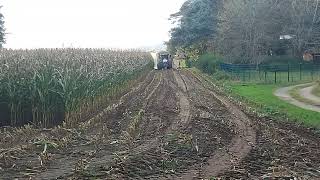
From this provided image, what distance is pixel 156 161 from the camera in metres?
11.1

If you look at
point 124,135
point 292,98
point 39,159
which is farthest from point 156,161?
point 292,98

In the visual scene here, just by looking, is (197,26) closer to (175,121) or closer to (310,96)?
(310,96)

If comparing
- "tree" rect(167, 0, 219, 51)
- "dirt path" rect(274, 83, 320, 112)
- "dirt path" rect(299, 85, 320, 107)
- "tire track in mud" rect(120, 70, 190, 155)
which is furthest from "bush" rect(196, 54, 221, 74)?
"tire track in mud" rect(120, 70, 190, 155)

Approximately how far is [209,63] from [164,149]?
43428 mm

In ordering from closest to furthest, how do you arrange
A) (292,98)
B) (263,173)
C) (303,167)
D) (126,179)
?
1. (126,179)
2. (263,173)
3. (303,167)
4. (292,98)

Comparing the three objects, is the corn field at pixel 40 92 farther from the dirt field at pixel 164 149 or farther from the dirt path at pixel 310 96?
the dirt path at pixel 310 96

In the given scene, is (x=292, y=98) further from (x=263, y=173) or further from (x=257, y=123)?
(x=263, y=173)

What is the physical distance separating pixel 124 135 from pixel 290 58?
4383cm

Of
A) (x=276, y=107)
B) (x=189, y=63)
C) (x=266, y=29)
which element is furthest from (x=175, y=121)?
(x=189, y=63)

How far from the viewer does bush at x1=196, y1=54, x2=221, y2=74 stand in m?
54.0

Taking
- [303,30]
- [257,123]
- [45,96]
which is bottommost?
[257,123]

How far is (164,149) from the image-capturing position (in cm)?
1258

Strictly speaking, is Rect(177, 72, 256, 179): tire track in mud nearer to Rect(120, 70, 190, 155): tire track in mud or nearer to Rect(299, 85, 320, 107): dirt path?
Rect(120, 70, 190, 155): tire track in mud

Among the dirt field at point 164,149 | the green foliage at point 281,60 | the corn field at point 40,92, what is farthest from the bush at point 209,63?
the corn field at point 40,92
